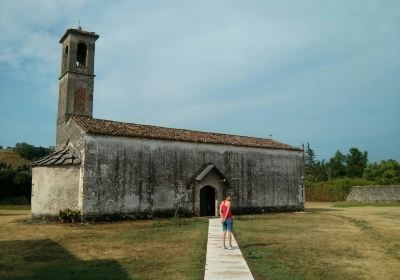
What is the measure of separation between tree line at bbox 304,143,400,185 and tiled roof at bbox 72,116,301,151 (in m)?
38.8

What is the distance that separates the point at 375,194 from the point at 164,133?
3448 centimetres

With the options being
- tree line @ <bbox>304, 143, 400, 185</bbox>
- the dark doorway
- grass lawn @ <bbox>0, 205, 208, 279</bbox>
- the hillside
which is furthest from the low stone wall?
the hillside

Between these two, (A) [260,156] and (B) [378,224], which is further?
(A) [260,156]

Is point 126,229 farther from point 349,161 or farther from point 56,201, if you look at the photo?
point 349,161

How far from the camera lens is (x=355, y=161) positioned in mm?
84188

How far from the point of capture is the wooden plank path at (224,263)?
29.9 ft

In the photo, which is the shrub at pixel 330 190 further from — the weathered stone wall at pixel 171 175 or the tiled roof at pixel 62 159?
the tiled roof at pixel 62 159

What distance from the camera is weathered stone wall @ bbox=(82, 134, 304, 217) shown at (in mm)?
22844

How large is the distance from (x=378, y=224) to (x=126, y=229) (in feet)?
45.9

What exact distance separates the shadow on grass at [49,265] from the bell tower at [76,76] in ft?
47.8

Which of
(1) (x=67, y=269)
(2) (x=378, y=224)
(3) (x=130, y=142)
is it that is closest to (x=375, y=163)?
(2) (x=378, y=224)

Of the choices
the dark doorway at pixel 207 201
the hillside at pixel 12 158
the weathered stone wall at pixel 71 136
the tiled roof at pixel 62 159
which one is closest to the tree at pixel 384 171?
the dark doorway at pixel 207 201

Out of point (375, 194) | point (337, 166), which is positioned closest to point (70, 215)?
point (375, 194)

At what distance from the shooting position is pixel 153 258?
11797 mm
